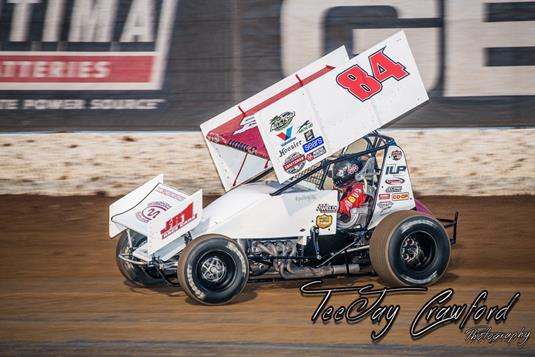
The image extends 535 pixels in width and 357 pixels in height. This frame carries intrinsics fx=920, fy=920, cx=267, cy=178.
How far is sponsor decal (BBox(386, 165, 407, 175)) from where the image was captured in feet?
28.6

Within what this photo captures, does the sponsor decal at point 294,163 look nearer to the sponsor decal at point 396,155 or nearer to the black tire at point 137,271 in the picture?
the sponsor decal at point 396,155

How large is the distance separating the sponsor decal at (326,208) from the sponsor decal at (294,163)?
0.56 metres

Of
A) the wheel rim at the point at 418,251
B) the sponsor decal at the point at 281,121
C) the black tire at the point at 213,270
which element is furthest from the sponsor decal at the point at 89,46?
the wheel rim at the point at 418,251

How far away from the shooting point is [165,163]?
42.1 feet

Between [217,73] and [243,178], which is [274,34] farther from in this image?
[243,178]

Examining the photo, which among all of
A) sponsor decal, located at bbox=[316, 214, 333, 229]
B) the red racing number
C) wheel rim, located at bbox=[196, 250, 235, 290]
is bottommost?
wheel rim, located at bbox=[196, 250, 235, 290]

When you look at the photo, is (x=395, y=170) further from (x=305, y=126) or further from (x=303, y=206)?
(x=305, y=126)

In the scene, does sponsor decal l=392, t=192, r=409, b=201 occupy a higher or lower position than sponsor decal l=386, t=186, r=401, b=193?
lower

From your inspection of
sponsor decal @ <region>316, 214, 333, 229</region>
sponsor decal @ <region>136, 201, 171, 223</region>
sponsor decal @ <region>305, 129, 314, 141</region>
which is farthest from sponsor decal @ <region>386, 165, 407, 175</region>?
sponsor decal @ <region>136, 201, 171, 223</region>

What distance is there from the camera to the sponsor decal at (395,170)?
8.70 m

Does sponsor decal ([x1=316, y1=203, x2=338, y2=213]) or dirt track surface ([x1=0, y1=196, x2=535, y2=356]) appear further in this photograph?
sponsor decal ([x1=316, y1=203, x2=338, y2=213])

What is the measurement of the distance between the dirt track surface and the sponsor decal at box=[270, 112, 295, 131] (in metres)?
1.52

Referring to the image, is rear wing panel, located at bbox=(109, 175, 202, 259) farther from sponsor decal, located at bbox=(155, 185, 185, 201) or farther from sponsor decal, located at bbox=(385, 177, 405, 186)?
sponsor decal, located at bbox=(385, 177, 405, 186)

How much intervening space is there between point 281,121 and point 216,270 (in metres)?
1.39
